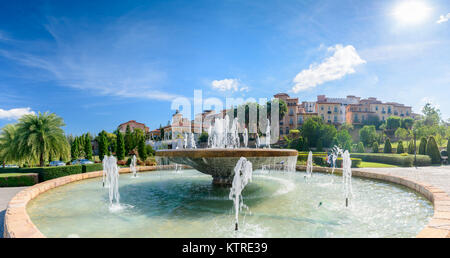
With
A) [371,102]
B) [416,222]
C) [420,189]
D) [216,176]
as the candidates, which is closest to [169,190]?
[216,176]

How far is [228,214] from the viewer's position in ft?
16.9

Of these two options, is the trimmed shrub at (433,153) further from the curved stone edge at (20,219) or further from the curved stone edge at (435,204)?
the curved stone edge at (20,219)

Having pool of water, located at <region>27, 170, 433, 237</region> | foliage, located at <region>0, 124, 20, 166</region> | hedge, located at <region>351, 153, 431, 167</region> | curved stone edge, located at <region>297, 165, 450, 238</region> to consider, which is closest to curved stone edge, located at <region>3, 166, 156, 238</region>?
pool of water, located at <region>27, 170, 433, 237</region>

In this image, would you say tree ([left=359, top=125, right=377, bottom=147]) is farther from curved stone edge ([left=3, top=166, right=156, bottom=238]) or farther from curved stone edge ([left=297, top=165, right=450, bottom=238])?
curved stone edge ([left=3, top=166, right=156, bottom=238])

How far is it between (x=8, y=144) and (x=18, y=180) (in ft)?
25.3

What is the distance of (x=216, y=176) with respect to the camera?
27.3ft

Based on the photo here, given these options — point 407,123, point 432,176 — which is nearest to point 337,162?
point 432,176

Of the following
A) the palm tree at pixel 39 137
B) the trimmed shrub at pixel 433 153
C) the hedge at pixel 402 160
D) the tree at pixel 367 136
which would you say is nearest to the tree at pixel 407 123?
the tree at pixel 367 136

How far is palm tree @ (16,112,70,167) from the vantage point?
14.7 m

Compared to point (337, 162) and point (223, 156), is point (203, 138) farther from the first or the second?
point (223, 156)

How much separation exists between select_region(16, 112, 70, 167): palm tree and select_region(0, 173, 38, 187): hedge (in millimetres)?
4373
